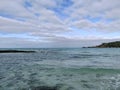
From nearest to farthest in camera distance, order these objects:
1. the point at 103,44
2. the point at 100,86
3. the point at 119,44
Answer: the point at 100,86, the point at 119,44, the point at 103,44

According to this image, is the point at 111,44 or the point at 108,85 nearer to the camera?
the point at 108,85

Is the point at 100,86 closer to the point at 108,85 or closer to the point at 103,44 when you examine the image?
the point at 108,85

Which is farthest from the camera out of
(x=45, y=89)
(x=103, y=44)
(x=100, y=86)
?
(x=103, y=44)

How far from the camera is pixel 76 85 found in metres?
Answer: 12.4

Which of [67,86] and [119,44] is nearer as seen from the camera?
[67,86]

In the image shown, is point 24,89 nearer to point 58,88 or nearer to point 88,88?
point 58,88

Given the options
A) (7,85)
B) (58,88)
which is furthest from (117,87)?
(7,85)

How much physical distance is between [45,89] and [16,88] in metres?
2.14

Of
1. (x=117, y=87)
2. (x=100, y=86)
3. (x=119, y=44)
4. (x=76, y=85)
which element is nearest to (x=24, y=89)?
(x=76, y=85)

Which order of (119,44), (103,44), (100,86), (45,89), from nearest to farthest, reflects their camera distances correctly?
(45,89)
(100,86)
(119,44)
(103,44)

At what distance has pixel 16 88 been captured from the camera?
37.9 ft

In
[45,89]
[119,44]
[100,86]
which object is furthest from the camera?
[119,44]

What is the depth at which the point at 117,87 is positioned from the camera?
457 inches

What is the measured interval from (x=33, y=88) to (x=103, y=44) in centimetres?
19545
